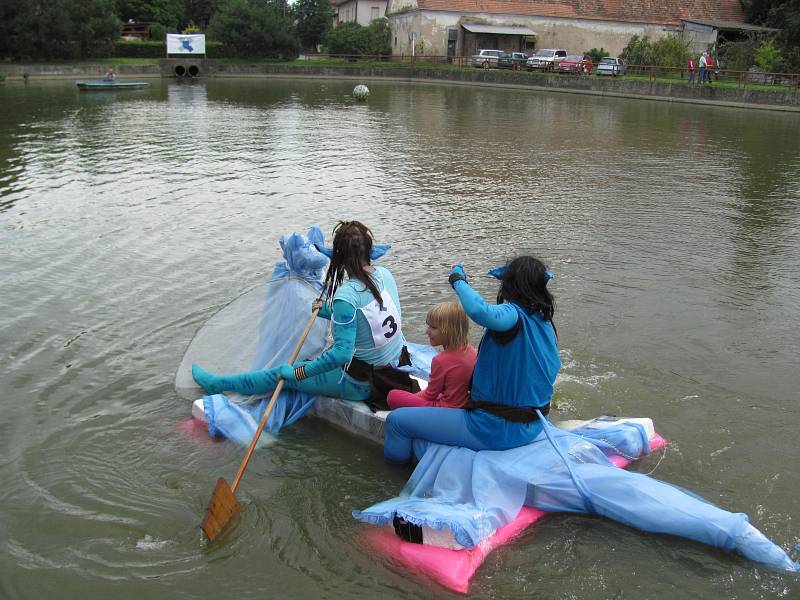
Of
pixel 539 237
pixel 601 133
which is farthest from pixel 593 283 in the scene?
pixel 601 133

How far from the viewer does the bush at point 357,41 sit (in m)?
58.8

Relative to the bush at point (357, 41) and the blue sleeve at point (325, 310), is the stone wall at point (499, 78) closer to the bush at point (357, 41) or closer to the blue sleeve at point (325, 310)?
the bush at point (357, 41)

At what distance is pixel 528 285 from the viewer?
165 inches

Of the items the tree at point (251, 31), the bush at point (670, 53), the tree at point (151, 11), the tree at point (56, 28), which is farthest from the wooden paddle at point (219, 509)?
the tree at point (151, 11)

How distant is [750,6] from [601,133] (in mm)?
43328

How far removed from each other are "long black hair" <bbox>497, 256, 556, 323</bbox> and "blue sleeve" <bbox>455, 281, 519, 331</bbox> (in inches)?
5.0

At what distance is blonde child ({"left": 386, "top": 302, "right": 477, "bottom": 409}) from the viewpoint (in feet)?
15.2

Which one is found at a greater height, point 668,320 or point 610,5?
point 610,5

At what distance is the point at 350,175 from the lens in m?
15.1

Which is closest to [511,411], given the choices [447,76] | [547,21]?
[447,76]

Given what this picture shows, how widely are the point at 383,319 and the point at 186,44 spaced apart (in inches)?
2010

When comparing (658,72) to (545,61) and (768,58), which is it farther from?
(545,61)

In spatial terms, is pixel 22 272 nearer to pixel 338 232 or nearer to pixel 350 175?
pixel 338 232

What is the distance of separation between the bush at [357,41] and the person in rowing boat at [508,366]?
2240 inches
